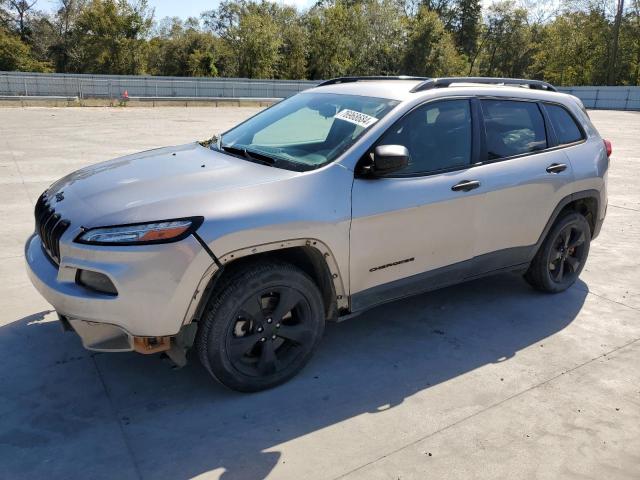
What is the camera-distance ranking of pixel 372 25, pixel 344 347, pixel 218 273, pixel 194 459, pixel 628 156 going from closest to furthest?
pixel 194 459 → pixel 218 273 → pixel 344 347 → pixel 628 156 → pixel 372 25

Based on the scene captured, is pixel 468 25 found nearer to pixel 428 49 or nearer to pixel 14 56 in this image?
pixel 428 49

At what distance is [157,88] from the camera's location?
3334 centimetres

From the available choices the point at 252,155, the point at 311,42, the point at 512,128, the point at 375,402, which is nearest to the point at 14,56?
the point at 311,42

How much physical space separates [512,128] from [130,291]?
3145mm

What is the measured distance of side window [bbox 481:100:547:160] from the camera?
4234 millimetres

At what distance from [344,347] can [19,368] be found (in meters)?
2.11

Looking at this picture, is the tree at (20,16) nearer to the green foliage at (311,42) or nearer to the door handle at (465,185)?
the green foliage at (311,42)

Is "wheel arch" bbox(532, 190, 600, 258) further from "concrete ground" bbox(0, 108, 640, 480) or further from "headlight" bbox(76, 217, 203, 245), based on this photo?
"headlight" bbox(76, 217, 203, 245)

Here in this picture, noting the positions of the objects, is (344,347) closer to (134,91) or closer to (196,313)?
(196,313)

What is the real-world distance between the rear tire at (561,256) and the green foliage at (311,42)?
4904 cm

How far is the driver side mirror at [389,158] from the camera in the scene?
3371mm

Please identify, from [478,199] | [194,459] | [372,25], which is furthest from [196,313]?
[372,25]

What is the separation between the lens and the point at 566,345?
4113mm

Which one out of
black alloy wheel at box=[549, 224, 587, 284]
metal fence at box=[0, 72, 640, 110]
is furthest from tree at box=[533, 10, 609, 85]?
black alloy wheel at box=[549, 224, 587, 284]
